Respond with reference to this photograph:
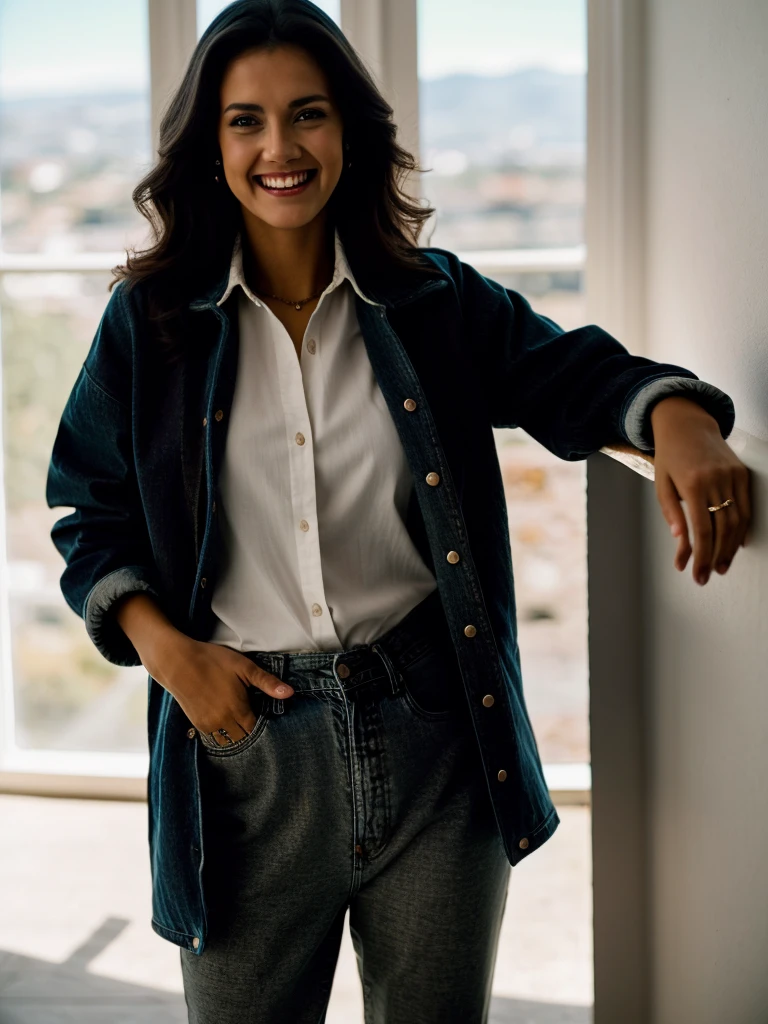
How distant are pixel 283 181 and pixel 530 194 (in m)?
1.62

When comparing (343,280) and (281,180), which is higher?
(281,180)

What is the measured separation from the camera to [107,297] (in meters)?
2.95

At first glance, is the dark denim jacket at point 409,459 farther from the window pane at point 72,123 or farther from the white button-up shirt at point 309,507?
the window pane at point 72,123

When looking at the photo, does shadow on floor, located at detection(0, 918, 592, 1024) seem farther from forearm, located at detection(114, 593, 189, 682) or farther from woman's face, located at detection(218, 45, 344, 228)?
woman's face, located at detection(218, 45, 344, 228)

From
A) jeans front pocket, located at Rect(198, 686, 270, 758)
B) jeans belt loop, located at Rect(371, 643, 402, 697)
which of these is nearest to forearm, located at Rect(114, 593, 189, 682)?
jeans front pocket, located at Rect(198, 686, 270, 758)

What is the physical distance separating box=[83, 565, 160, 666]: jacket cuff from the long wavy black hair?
287 mm

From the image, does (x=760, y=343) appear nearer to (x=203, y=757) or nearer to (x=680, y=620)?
(x=680, y=620)

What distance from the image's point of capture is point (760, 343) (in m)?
1.35

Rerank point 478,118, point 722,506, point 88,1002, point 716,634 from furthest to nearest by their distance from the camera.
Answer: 1. point 478,118
2. point 88,1002
3. point 716,634
4. point 722,506

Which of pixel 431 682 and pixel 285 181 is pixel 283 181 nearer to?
pixel 285 181

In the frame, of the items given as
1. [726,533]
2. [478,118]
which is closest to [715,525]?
[726,533]

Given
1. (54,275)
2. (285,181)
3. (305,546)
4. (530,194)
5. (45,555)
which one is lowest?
(45,555)

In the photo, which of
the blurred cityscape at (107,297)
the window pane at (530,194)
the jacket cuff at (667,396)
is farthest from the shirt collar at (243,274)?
the blurred cityscape at (107,297)

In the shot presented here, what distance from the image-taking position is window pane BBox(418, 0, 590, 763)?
103 inches
